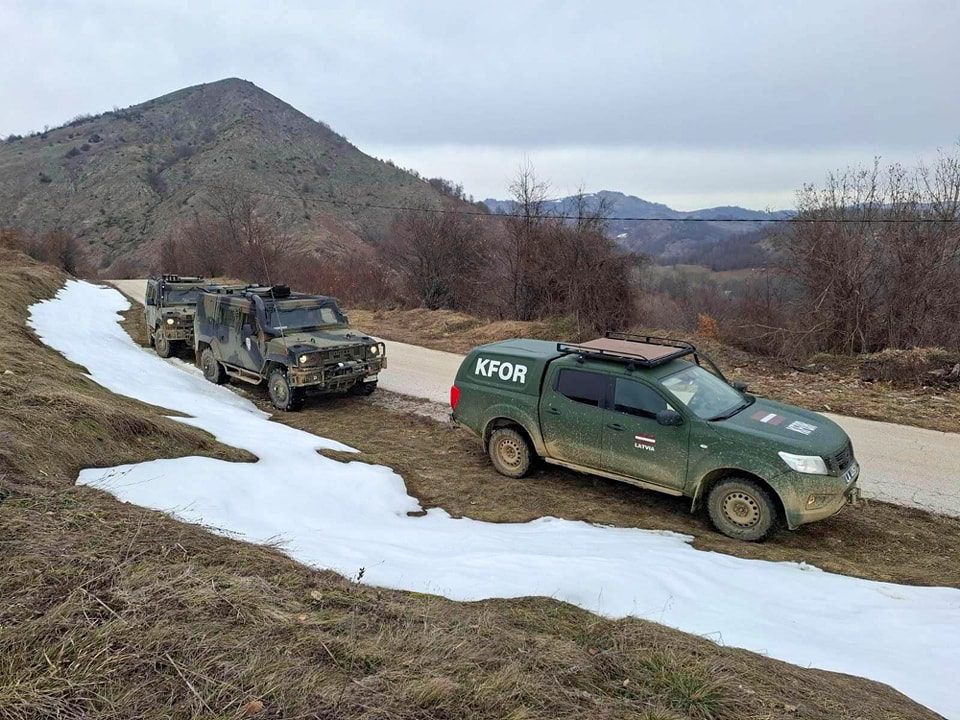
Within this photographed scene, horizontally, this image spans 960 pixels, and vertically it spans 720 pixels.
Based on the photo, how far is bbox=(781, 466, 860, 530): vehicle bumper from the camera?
5.63m

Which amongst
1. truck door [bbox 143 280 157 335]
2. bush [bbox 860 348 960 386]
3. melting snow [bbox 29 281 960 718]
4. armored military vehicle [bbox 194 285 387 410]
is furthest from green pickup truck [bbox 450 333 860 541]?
truck door [bbox 143 280 157 335]

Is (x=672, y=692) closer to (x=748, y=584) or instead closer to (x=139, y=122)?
(x=748, y=584)

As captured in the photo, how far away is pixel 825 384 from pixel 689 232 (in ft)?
441

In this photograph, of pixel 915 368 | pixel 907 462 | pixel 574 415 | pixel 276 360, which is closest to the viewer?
pixel 574 415

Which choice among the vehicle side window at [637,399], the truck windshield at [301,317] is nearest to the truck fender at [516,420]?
the vehicle side window at [637,399]

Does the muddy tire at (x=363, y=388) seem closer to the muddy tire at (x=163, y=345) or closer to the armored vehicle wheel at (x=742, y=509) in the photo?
the muddy tire at (x=163, y=345)

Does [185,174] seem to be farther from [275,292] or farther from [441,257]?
[275,292]

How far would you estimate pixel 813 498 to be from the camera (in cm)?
564

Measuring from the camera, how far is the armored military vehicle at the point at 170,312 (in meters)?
15.6

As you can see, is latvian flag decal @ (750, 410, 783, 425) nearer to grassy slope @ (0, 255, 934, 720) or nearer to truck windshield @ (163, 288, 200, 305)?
grassy slope @ (0, 255, 934, 720)

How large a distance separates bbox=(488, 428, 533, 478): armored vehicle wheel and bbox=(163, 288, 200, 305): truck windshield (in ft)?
39.2

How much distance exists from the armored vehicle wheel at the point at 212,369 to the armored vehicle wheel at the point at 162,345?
10.7 feet

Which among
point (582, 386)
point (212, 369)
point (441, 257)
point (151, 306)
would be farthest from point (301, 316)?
point (441, 257)

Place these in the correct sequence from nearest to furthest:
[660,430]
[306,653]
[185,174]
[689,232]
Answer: [306,653], [660,430], [185,174], [689,232]
